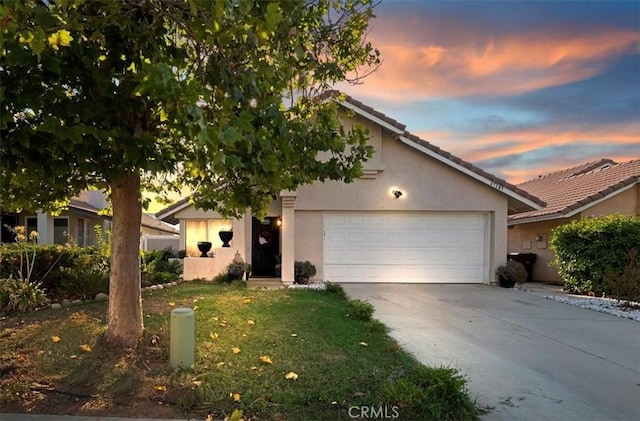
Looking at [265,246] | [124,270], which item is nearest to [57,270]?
[124,270]

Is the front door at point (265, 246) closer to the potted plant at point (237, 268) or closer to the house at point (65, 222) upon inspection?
the potted plant at point (237, 268)

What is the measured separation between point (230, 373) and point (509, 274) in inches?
420

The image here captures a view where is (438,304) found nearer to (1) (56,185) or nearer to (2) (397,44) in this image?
(2) (397,44)

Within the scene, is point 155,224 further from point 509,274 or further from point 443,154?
point 509,274

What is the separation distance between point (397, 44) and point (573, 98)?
Result: 211 inches

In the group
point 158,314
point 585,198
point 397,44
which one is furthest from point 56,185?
point 585,198

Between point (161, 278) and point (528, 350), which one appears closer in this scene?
point (528, 350)

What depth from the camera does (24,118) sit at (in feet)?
11.7

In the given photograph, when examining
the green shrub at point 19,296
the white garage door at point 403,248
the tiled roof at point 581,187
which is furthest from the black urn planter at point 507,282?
the green shrub at point 19,296

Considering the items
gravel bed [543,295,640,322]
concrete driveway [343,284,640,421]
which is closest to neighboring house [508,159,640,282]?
gravel bed [543,295,640,322]

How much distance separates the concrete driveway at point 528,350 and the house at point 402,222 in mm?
2841

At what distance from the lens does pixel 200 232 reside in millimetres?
13914

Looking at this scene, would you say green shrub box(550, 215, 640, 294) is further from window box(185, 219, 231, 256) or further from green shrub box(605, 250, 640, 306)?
window box(185, 219, 231, 256)

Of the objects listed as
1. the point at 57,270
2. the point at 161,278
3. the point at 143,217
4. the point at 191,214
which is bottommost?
the point at 161,278
